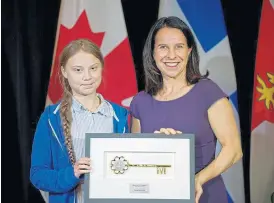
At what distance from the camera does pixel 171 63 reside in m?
2.29

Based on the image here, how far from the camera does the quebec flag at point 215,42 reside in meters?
2.67

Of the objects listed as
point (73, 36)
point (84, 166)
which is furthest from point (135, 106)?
point (73, 36)

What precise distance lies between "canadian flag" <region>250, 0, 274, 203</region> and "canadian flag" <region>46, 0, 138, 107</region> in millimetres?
705

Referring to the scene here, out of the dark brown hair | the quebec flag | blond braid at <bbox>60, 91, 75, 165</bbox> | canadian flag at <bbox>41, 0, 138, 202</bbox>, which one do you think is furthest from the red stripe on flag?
blond braid at <bbox>60, 91, 75, 165</bbox>

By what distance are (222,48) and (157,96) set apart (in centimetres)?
58

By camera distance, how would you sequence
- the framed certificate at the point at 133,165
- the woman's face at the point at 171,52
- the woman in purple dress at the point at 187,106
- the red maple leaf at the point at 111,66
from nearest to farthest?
the framed certificate at the point at 133,165 < the woman in purple dress at the point at 187,106 < the woman's face at the point at 171,52 < the red maple leaf at the point at 111,66

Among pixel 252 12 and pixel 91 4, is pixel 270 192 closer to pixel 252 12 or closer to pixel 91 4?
pixel 252 12

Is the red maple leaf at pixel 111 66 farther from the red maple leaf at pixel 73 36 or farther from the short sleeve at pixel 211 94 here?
the short sleeve at pixel 211 94

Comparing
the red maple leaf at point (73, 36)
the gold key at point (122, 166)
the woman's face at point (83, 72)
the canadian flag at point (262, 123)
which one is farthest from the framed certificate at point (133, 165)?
the canadian flag at point (262, 123)

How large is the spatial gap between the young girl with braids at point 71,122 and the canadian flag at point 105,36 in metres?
0.23

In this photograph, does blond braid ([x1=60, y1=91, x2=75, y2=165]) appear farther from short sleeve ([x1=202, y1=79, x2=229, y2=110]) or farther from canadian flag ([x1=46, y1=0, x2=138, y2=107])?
short sleeve ([x1=202, y1=79, x2=229, y2=110])

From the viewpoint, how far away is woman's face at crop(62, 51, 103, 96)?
230 centimetres

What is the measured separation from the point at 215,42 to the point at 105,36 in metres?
0.62

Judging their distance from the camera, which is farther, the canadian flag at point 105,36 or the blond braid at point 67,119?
the canadian flag at point 105,36
